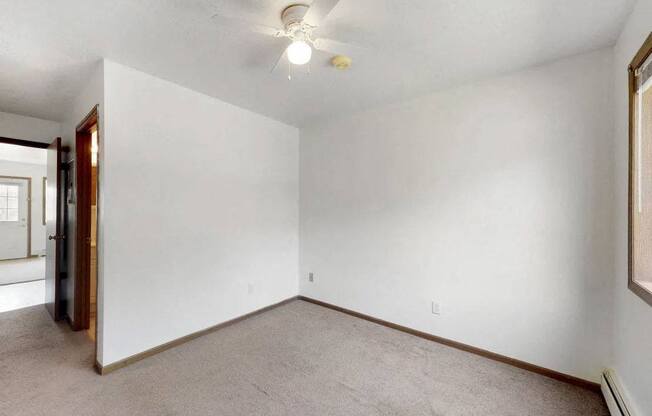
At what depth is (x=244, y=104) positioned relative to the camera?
3061 millimetres

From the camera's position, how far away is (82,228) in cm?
281

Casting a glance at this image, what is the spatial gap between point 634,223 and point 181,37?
301cm

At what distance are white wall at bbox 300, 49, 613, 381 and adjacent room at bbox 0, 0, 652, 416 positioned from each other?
0.02 metres

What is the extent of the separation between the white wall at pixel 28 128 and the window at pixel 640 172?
557 cm

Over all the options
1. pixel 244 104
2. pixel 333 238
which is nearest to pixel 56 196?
pixel 244 104

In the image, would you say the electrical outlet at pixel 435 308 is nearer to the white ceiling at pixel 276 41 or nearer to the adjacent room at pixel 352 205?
the adjacent room at pixel 352 205

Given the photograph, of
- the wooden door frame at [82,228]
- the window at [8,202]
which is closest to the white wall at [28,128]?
the wooden door frame at [82,228]

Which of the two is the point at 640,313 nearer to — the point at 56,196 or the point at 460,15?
the point at 460,15

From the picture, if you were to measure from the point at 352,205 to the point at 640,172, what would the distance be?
2310mm

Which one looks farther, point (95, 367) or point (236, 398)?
point (95, 367)

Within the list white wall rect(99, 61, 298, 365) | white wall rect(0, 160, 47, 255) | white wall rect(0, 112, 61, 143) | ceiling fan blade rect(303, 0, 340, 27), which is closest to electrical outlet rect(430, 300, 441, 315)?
white wall rect(99, 61, 298, 365)

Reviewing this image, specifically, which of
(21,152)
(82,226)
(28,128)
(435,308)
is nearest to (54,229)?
(82,226)

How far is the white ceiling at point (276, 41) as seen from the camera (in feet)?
5.16

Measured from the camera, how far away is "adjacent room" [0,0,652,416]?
5.52ft
